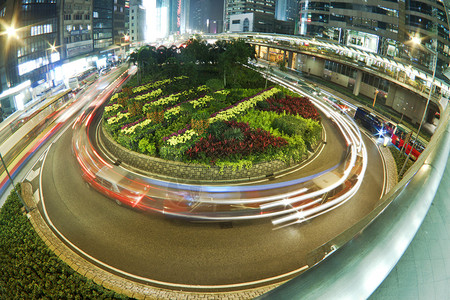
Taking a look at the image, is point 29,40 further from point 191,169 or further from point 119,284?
point 119,284

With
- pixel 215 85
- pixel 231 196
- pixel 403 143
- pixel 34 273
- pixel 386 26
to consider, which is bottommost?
pixel 34 273

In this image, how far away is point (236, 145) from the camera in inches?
692

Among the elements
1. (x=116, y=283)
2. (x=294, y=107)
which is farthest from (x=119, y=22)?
(x=116, y=283)

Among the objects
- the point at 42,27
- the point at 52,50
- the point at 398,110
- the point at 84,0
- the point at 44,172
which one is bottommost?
the point at 44,172

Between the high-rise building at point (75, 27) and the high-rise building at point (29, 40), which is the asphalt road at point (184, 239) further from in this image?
the high-rise building at point (75, 27)

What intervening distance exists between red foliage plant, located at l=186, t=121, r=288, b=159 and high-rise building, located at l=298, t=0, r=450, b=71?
10.7 metres

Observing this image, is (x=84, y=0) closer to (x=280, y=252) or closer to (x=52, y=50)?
(x=52, y=50)

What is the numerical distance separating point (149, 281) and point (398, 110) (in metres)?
35.2

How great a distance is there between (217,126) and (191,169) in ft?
13.3

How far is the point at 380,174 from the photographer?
1839 centimetres

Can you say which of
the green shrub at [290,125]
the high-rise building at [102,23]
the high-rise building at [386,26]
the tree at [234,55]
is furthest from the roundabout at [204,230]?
the high-rise building at [102,23]

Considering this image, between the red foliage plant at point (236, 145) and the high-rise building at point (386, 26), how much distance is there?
1067cm

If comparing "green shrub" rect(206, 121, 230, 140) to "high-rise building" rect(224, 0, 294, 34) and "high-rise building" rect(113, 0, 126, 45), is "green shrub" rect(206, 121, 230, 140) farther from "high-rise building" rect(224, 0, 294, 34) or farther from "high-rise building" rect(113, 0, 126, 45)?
"high-rise building" rect(224, 0, 294, 34)

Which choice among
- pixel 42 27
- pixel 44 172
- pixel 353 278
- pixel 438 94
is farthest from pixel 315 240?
pixel 42 27
